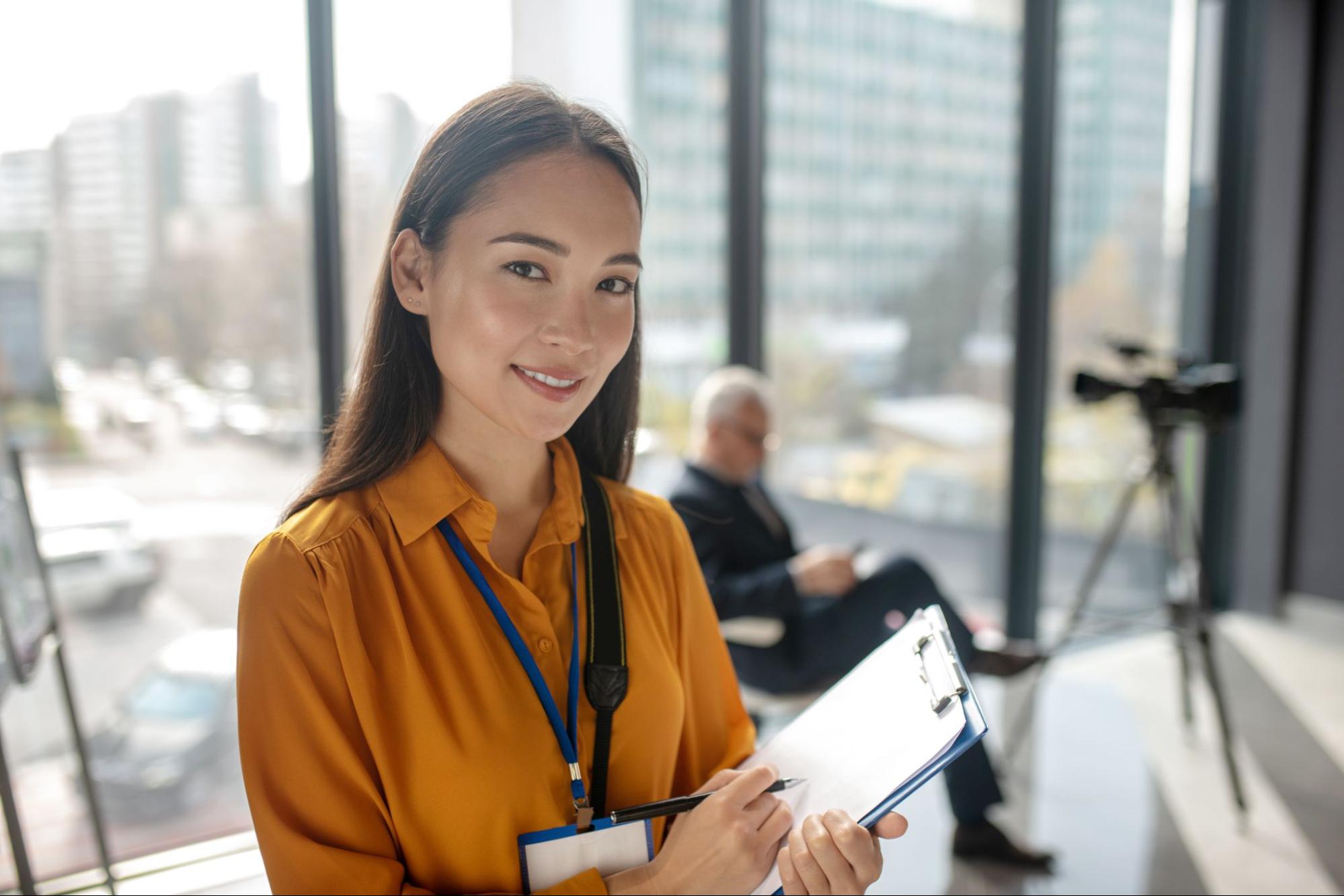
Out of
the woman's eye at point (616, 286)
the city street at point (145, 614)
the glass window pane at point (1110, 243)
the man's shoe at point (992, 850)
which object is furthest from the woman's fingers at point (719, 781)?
the glass window pane at point (1110, 243)

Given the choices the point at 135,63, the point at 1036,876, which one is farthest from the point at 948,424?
the point at 135,63

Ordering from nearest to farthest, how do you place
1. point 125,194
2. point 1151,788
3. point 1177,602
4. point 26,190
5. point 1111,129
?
point 26,190, point 125,194, point 1151,788, point 1177,602, point 1111,129

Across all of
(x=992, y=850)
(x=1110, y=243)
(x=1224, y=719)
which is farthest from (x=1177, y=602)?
(x=1110, y=243)

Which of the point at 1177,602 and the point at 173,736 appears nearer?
the point at 173,736

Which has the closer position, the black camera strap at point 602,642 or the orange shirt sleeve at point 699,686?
the black camera strap at point 602,642

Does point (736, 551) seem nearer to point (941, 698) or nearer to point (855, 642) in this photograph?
point (855, 642)

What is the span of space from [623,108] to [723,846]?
267 cm

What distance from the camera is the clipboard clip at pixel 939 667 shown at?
0.98 metres

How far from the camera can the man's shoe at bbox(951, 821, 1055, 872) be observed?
8.71ft

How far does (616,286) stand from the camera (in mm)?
1198

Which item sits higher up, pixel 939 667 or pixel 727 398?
pixel 727 398

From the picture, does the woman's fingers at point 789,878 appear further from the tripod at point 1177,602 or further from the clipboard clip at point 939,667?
the tripod at point 1177,602

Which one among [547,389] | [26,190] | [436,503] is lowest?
[436,503]

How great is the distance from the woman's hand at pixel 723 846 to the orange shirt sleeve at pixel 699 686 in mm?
247
